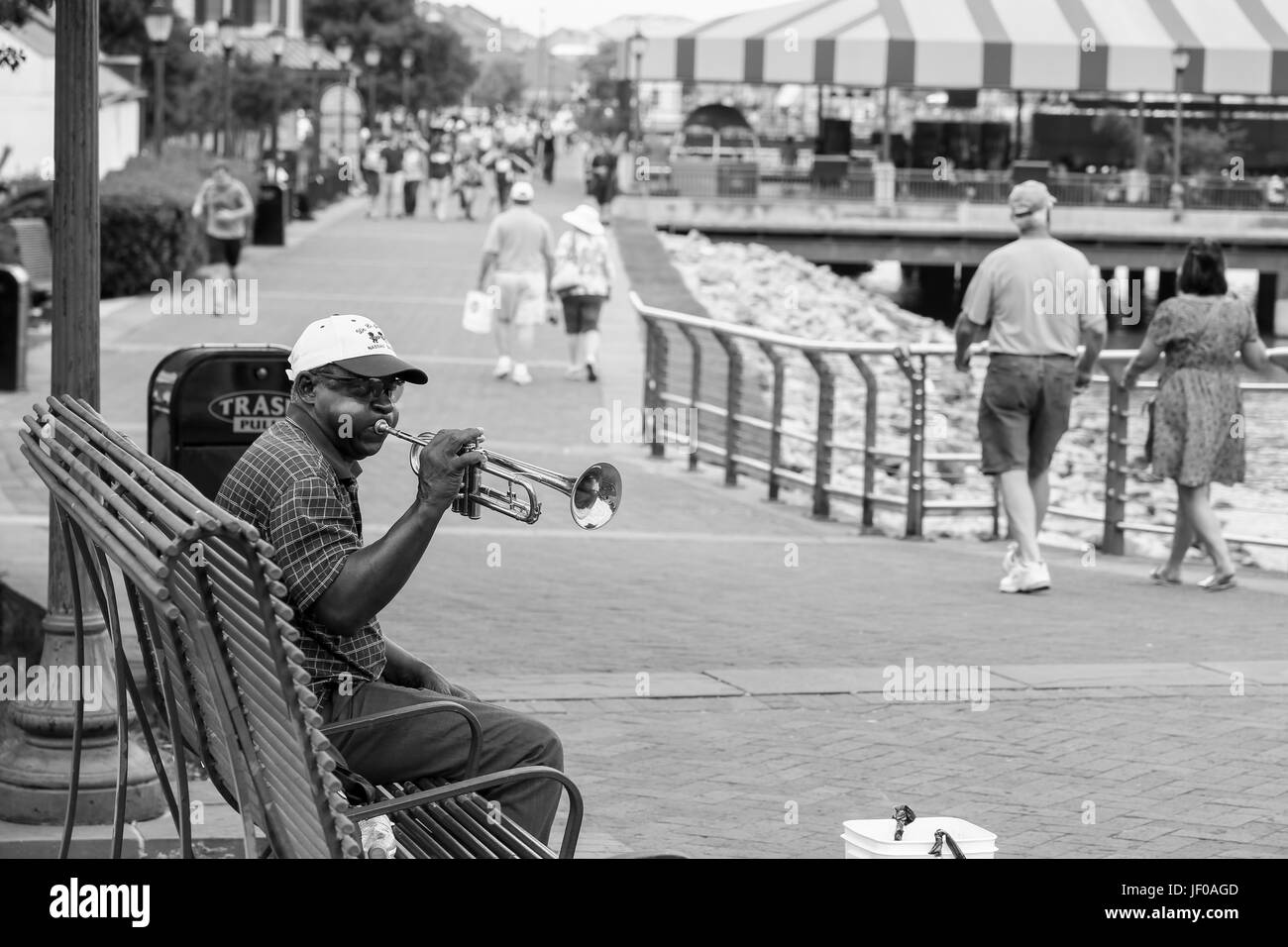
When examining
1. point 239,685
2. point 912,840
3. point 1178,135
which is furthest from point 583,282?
point 1178,135

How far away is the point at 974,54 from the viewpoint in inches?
1834

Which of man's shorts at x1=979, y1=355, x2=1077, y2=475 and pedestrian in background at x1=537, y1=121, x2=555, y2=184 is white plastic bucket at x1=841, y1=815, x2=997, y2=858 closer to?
man's shorts at x1=979, y1=355, x2=1077, y2=475

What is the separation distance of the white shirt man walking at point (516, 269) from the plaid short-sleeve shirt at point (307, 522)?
42.9 feet

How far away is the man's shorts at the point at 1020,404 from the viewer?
31.0 ft

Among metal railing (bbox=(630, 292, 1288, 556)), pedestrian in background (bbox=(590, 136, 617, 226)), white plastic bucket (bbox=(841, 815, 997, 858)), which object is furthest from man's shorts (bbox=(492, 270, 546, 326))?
pedestrian in background (bbox=(590, 136, 617, 226))

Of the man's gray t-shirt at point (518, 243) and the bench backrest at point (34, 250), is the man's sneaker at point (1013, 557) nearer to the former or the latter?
the man's gray t-shirt at point (518, 243)

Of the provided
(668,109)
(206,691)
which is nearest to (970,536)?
(206,691)

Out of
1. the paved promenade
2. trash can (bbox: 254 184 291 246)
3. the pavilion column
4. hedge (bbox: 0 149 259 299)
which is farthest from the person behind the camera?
trash can (bbox: 254 184 291 246)

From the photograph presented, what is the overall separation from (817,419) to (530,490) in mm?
9262

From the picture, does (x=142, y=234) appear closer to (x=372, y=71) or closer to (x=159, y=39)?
(x=159, y=39)

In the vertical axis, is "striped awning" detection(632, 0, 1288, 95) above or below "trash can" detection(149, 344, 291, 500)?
above

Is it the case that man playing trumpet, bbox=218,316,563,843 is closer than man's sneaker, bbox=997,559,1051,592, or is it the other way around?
man playing trumpet, bbox=218,316,563,843

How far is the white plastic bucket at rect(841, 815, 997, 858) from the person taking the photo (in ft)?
12.6

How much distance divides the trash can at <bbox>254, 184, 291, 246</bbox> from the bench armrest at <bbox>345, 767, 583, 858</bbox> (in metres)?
27.6
